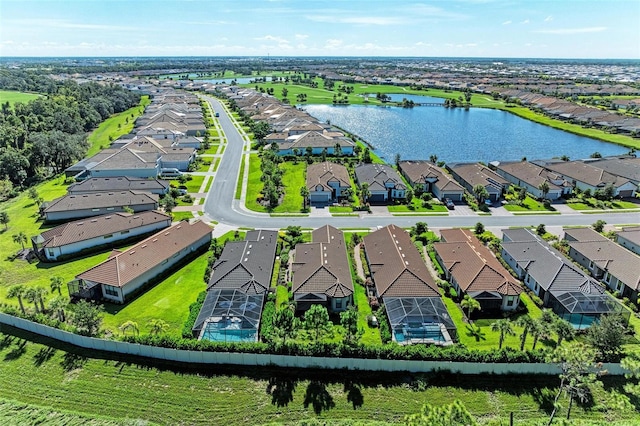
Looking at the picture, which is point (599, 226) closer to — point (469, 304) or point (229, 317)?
point (469, 304)

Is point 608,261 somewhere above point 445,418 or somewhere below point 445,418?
below

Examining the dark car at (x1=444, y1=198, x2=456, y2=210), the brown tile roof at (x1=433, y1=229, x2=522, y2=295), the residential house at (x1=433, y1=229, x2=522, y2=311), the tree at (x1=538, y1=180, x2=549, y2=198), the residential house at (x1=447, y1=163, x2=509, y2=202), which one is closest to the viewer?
the residential house at (x1=433, y1=229, x2=522, y2=311)

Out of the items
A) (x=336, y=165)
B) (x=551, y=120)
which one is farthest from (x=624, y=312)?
(x=551, y=120)

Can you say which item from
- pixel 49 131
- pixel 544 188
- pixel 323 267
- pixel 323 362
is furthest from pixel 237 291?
pixel 49 131

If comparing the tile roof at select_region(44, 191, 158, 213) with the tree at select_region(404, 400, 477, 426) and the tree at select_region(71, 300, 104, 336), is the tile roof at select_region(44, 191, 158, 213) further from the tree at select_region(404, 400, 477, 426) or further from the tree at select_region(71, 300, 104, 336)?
the tree at select_region(404, 400, 477, 426)

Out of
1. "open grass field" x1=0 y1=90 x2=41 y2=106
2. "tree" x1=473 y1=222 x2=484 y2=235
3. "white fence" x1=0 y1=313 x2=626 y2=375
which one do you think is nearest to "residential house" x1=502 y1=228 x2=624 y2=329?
"tree" x1=473 y1=222 x2=484 y2=235

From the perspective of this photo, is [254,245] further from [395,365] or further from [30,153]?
[30,153]
